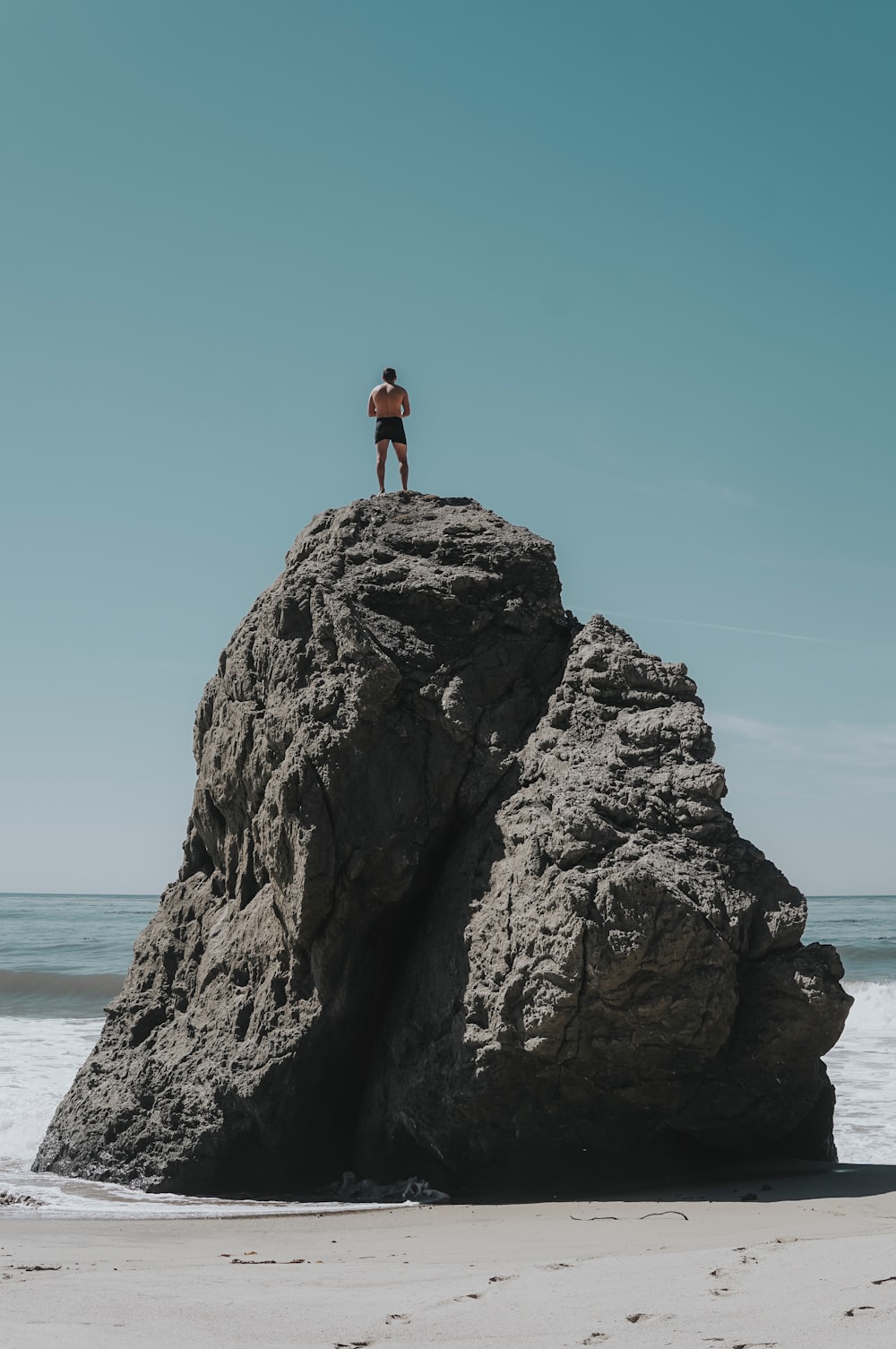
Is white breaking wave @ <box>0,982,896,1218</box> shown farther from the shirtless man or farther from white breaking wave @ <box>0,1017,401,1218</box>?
the shirtless man

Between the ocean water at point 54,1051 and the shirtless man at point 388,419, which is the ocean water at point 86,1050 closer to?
the ocean water at point 54,1051

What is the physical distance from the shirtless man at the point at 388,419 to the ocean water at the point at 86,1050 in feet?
17.9

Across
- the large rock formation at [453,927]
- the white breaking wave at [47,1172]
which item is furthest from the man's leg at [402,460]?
the white breaking wave at [47,1172]

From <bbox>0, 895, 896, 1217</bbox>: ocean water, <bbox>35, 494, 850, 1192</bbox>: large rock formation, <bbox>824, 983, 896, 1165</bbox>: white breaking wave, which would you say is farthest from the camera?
<bbox>824, 983, 896, 1165</bbox>: white breaking wave

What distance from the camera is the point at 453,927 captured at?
273 inches

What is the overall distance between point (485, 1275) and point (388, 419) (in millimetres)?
6749

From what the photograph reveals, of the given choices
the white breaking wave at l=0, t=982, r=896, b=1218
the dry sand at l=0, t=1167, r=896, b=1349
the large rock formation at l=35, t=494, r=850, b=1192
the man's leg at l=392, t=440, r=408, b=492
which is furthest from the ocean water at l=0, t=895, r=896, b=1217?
the man's leg at l=392, t=440, r=408, b=492

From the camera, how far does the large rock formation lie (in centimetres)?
627

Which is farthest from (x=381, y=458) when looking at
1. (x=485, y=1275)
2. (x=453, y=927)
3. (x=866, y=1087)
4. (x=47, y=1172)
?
(x=866, y=1087)

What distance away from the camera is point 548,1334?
357cm

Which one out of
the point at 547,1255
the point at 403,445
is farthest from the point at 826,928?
the point at 547,1255

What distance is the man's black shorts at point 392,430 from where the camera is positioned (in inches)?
374

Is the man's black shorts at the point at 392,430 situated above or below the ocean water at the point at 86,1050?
above

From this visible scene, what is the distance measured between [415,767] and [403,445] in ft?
10.8
